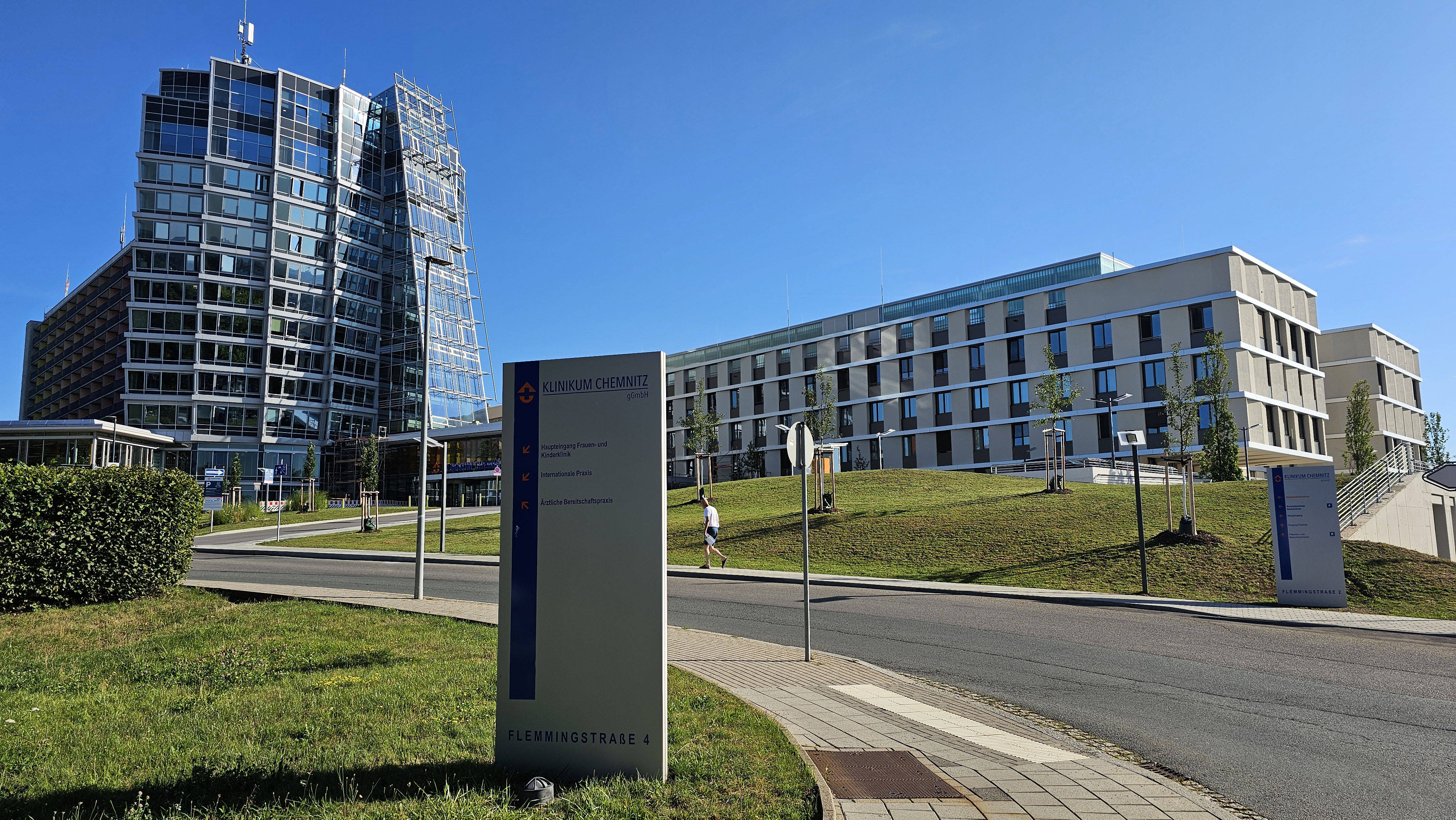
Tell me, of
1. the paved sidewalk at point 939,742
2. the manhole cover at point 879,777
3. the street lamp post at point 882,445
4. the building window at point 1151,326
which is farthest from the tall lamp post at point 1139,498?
the street lamp post at point 882,445

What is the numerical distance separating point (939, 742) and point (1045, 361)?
5529 cm

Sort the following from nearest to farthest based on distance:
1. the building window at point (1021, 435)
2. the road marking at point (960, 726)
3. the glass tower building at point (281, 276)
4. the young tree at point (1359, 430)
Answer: the road marking at point (960, 726), the young tree at point (1359, 430), the building window at point (1021, 435), the glass tower building at point (281, 276)

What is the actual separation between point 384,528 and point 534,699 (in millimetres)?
35171

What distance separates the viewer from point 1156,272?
168 feet

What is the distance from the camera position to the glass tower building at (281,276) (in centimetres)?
6706

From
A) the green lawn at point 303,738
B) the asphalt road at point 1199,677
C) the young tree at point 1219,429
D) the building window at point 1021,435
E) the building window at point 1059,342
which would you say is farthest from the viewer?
the building window at point 1021,435

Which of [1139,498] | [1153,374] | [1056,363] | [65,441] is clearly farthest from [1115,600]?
[65,441]

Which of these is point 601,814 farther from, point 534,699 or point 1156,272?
point 1156,272

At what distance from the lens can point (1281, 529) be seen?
15.8 metres

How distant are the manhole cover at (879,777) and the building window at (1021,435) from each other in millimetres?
54045

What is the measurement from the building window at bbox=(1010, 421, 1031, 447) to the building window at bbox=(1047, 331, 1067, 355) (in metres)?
5.21

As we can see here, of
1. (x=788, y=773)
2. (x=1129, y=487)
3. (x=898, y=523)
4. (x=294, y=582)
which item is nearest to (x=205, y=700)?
(x=788, y=773)

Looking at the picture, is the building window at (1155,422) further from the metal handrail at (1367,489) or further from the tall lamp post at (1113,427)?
the metal handrail at (1367,489)

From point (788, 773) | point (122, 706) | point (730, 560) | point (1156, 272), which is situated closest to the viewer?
point (788, 773)
